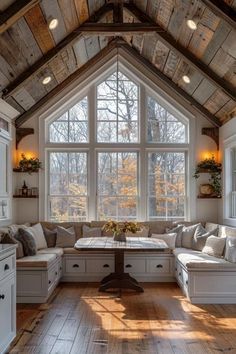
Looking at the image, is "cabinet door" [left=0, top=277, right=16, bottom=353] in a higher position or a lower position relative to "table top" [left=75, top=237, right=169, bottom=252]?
lower

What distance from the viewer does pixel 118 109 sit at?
25.7 feet

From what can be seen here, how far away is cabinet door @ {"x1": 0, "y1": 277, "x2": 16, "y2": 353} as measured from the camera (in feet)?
11.4

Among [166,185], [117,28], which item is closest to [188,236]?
[166,185]

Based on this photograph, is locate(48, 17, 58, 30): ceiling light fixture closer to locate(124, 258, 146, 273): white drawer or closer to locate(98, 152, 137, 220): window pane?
locate(98, 152, 137, 220): window pane

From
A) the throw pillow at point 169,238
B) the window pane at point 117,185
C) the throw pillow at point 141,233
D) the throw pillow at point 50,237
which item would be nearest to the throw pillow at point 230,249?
the throw pillow at point 169,238

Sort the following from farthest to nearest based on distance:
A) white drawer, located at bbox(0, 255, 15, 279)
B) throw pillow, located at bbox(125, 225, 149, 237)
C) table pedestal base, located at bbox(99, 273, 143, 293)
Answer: throw pillow, located at bbox(125, 225, 149, 237) < table pedestal base, located at bbox(99, 273, 143, 293) < white drawer, located at bbox(0, 255, 15, 279)

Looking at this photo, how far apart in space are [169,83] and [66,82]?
1904 mm

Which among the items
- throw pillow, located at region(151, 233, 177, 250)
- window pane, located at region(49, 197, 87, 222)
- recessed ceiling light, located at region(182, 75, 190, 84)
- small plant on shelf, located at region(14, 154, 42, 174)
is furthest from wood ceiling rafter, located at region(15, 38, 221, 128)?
throw pillow, located at region(151, 233, 177, 250)

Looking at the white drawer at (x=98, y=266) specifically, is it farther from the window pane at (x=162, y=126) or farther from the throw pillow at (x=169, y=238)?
the window pane at (x=162, y=126)

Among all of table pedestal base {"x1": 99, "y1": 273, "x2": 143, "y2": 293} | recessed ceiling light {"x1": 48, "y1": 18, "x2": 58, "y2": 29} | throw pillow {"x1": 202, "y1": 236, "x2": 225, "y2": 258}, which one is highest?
recessed ceiling light {"x1": 48, "y1": 18, "x2": 58, "y2": 29}

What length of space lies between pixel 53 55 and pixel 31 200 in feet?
9.06

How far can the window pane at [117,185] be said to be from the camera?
25.3 feet

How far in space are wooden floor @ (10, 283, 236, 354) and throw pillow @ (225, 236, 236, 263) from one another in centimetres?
62

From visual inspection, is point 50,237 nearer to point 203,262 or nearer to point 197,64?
point 203,262
